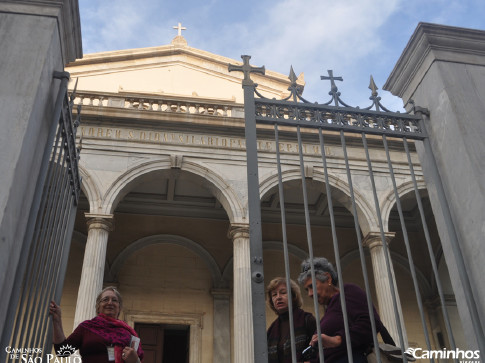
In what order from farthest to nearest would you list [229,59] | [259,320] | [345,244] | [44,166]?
1. [229,59]
2. [345,244]
3. [44,166]
4. [259,320]

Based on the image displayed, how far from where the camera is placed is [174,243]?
14562 millimetres

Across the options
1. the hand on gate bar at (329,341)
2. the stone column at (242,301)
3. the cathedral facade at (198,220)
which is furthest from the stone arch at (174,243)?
the hand on gate bar at (329,341)

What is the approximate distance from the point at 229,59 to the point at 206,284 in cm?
841

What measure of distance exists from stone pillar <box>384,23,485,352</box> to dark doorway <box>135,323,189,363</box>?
34.2 feet

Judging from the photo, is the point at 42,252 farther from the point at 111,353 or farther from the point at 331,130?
the point at 331,130

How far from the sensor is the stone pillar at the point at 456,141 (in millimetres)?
3439

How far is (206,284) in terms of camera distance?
14258mm

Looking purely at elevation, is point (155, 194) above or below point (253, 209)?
above

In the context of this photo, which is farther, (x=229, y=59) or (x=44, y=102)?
(x=229, y=59)

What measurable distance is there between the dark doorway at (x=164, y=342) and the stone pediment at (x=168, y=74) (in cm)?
773

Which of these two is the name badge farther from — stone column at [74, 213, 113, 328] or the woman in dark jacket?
stone column at [74, 213, 113, 328]

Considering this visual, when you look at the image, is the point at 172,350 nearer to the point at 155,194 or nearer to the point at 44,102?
the point at 155,194

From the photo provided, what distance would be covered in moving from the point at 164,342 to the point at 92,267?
4.71 metres

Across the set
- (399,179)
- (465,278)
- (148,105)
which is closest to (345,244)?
(399,179)
